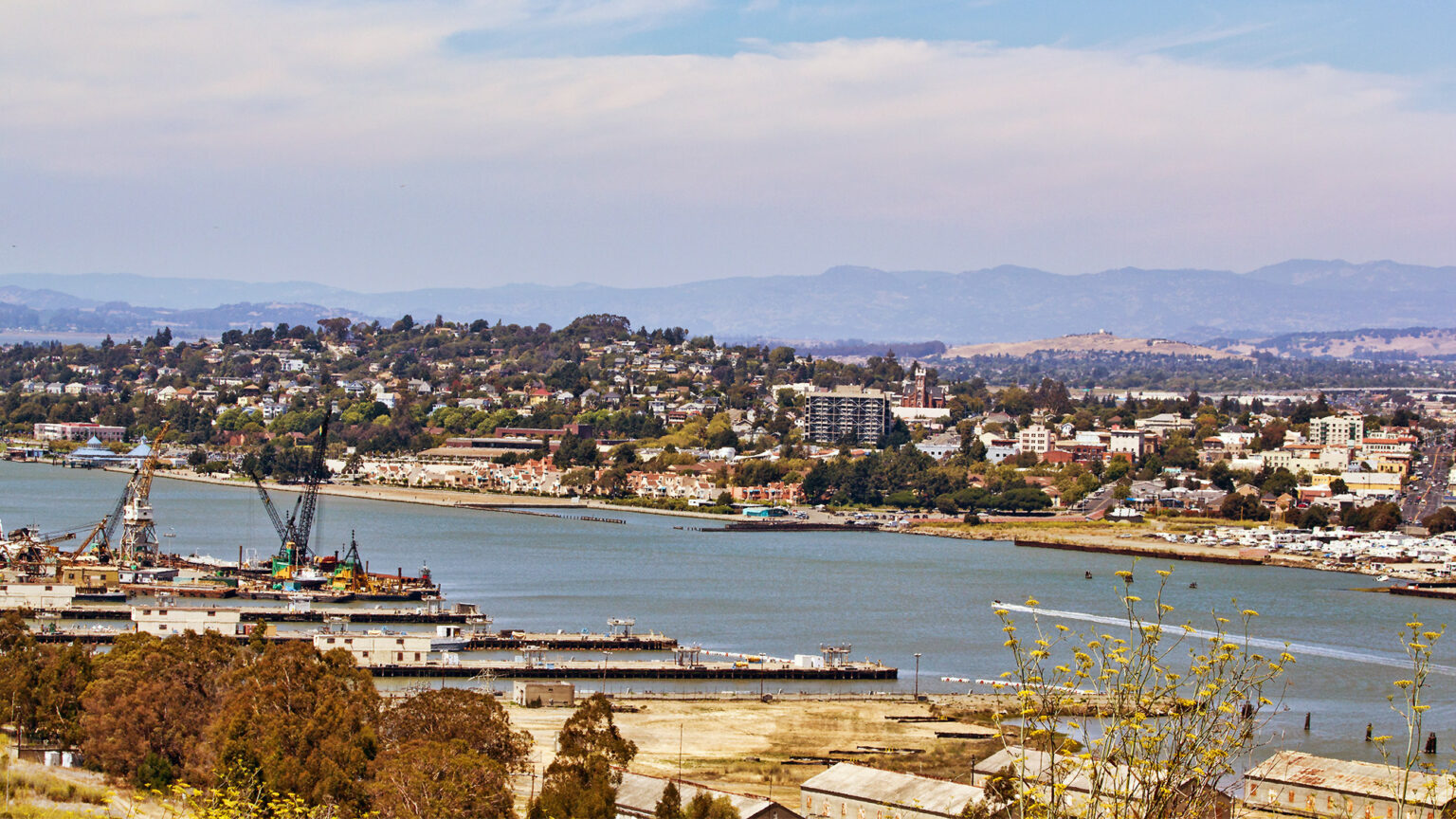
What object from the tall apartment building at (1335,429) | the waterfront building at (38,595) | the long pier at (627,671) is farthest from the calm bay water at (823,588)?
the tall apartment building at (1335,429)

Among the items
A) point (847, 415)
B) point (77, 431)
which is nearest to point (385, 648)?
point (847, 415)

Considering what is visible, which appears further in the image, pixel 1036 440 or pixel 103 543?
pixel 1036 440

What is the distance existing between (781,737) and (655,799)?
3286 mm

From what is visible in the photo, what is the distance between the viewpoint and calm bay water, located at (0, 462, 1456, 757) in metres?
17.0

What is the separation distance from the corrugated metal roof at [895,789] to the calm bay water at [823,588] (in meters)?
4.12

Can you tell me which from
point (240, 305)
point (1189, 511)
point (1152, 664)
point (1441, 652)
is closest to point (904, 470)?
point (1189, 511)

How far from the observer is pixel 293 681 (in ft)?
35.6

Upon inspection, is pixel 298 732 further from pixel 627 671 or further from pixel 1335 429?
pixel 1335 429

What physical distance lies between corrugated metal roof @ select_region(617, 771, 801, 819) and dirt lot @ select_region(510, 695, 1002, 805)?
81 centimetres

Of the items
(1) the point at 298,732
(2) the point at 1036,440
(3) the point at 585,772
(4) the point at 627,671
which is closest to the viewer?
(3) the point at 585,772

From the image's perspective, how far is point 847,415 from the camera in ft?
160

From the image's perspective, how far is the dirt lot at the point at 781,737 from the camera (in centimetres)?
1178

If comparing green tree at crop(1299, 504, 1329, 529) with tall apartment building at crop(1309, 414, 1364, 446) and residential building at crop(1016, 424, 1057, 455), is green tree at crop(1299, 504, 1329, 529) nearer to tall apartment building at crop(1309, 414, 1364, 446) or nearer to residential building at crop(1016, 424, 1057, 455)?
residential building at crop(1016, 424, 1057, 455)

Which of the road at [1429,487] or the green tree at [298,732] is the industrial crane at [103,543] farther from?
the road at [1429,487]
